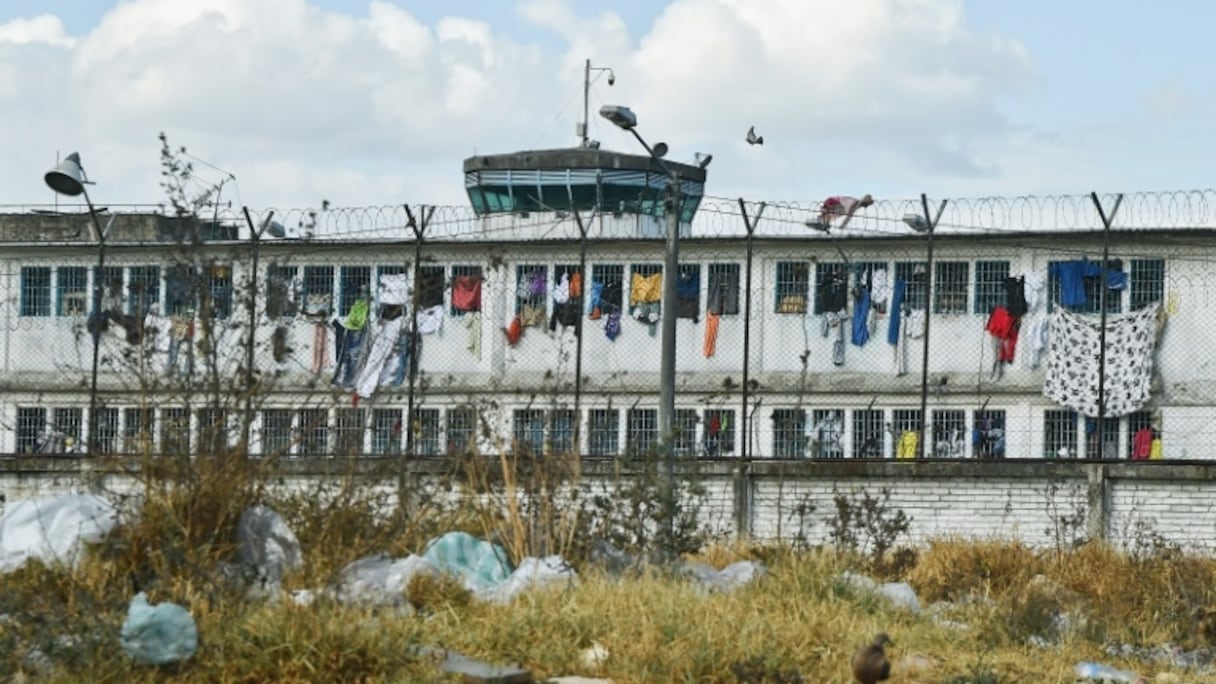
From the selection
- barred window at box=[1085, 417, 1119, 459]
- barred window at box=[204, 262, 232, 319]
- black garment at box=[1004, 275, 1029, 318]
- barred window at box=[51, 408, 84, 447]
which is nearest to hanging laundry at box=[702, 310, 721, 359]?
black garment at box=[1004, 275, 1029, 318]

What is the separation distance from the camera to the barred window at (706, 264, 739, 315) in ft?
109

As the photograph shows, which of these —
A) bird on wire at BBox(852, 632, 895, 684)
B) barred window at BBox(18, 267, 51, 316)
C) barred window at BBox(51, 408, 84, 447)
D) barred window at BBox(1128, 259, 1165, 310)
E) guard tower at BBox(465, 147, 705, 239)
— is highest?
guard tower at BBox(465, 147, 705, 239)

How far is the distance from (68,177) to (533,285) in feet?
35.4

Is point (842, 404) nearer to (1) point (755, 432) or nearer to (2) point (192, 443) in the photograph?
(1) point (755, 432)

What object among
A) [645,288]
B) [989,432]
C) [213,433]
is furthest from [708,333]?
[213,433]

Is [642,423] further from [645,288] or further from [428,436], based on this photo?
[428,436]

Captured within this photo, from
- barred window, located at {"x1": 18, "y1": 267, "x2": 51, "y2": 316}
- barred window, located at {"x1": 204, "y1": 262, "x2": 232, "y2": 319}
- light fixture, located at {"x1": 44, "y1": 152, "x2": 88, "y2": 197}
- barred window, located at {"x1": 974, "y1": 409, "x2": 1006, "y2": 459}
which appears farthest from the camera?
barred window, located at {"x1": 18, "y1": 267, "x2": 51, "y2": 316}

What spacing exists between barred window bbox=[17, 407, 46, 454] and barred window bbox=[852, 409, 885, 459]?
13.1 m

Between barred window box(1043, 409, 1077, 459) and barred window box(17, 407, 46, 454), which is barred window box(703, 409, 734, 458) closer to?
barred window box(1043, 409, 1077, 459)

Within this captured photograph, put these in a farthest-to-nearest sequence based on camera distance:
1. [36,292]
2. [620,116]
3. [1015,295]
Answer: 1. [36,292]
2. [1015,295]
3. [620,116]

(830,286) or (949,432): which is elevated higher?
(830,286)

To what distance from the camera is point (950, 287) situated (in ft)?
107

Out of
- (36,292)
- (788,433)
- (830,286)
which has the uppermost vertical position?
(830,286)

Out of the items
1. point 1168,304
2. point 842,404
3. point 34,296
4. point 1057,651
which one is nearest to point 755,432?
point 842,404
